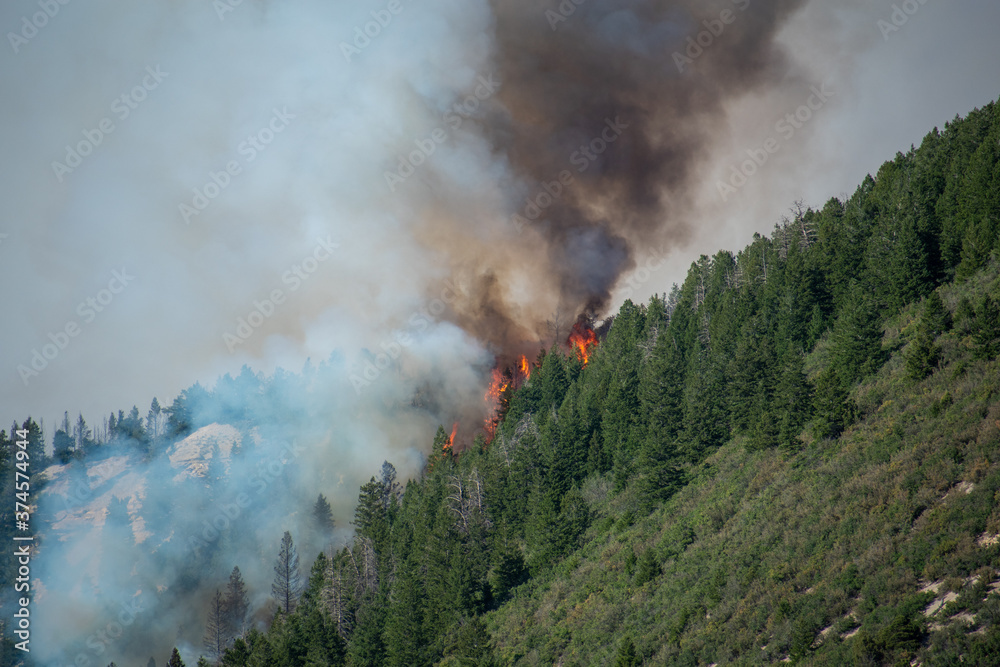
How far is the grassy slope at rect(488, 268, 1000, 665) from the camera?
25641 mm

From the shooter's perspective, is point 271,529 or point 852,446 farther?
point 271,529

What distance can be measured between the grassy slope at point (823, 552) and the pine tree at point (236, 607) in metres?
85.1

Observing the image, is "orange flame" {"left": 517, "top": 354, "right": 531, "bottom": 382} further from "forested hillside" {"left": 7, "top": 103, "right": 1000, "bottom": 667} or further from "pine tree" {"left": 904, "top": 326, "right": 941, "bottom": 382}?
"pine tree" {"left": 904, "top": 326, "right": 941, "bottom": 382}

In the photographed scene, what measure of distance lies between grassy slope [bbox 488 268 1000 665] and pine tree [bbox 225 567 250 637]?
279ft

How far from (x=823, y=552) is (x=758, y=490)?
13962mm

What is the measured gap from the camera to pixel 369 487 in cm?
9250

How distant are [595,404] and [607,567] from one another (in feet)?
101

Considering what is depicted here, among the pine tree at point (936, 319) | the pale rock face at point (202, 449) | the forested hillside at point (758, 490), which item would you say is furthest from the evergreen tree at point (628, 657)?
the pale rock face at point (202, 449)

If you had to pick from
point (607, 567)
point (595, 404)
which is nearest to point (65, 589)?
point (595, 404)

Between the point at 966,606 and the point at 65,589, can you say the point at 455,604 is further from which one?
the point at 65,589

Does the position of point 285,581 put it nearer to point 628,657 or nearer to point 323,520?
point 323,520

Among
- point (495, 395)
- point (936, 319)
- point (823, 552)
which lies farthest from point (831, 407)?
point (495, 395)

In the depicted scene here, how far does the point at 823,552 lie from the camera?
3272 cm

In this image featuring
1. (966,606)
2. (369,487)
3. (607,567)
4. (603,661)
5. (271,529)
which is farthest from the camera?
(271,529)
